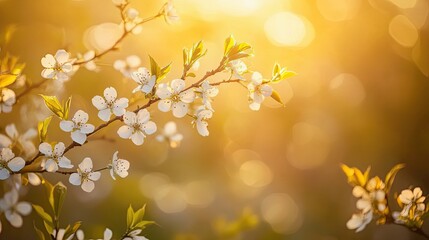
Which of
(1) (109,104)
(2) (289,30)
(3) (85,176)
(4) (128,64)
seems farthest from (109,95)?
(2) (289,30)

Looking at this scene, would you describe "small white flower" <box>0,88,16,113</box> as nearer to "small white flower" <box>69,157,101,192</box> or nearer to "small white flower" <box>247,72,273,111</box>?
"small white flower" <box>69,157,101,192</box>

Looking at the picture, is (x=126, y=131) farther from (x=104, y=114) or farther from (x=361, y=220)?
(x=361, y=220)

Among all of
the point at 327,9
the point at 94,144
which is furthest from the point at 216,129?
the point at 327,9

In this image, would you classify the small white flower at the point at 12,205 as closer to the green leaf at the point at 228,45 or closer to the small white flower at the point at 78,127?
the small white flower at the point at 78,127

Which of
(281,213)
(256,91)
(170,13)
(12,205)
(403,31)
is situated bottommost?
(281,213)

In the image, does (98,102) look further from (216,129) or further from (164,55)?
(216,129)

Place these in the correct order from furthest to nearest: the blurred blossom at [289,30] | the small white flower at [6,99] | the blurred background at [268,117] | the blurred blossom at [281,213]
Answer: the blurred blossom at [289,30]
the blurred blossom at [281,213]
the blurred background at [268,117]
the small white flower at [6,99]

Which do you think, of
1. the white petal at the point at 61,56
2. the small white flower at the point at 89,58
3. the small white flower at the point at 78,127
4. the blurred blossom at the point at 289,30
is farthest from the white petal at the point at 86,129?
the blurred blossom at the point at 289,30
